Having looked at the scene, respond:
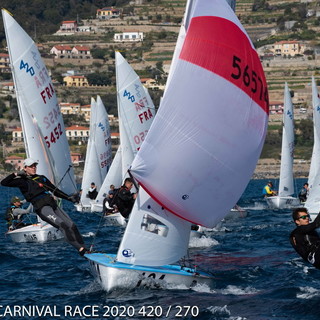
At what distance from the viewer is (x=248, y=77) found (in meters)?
15.2

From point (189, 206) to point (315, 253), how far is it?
2.37 metres

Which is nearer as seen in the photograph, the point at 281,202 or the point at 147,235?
the point at 147,235

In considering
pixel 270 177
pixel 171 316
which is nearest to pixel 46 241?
pixel 171 316

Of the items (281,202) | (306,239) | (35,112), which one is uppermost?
(35,112)

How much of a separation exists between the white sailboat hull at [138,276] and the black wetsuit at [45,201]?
532mm

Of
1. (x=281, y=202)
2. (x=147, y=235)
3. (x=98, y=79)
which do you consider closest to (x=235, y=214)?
(x=281, y=202)

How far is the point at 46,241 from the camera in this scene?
23.4 metres

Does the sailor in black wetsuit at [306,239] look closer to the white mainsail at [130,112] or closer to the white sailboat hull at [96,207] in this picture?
the white mainsail at [130,112]

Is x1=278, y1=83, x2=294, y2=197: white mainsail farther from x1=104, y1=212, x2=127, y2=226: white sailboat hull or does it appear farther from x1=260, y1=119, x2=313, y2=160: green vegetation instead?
x1=260, y1=119, x2=313, y2=160: green vegetation

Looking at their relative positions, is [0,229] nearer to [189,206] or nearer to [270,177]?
[189,206]

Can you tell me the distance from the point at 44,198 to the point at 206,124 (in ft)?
9.19

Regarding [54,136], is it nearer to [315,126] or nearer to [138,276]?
[138,276]

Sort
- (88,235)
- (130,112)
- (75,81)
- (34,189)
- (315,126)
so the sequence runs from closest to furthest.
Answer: (34,189), (88,235), (130,112), (315,126), (75,81)

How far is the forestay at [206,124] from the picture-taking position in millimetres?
14727
